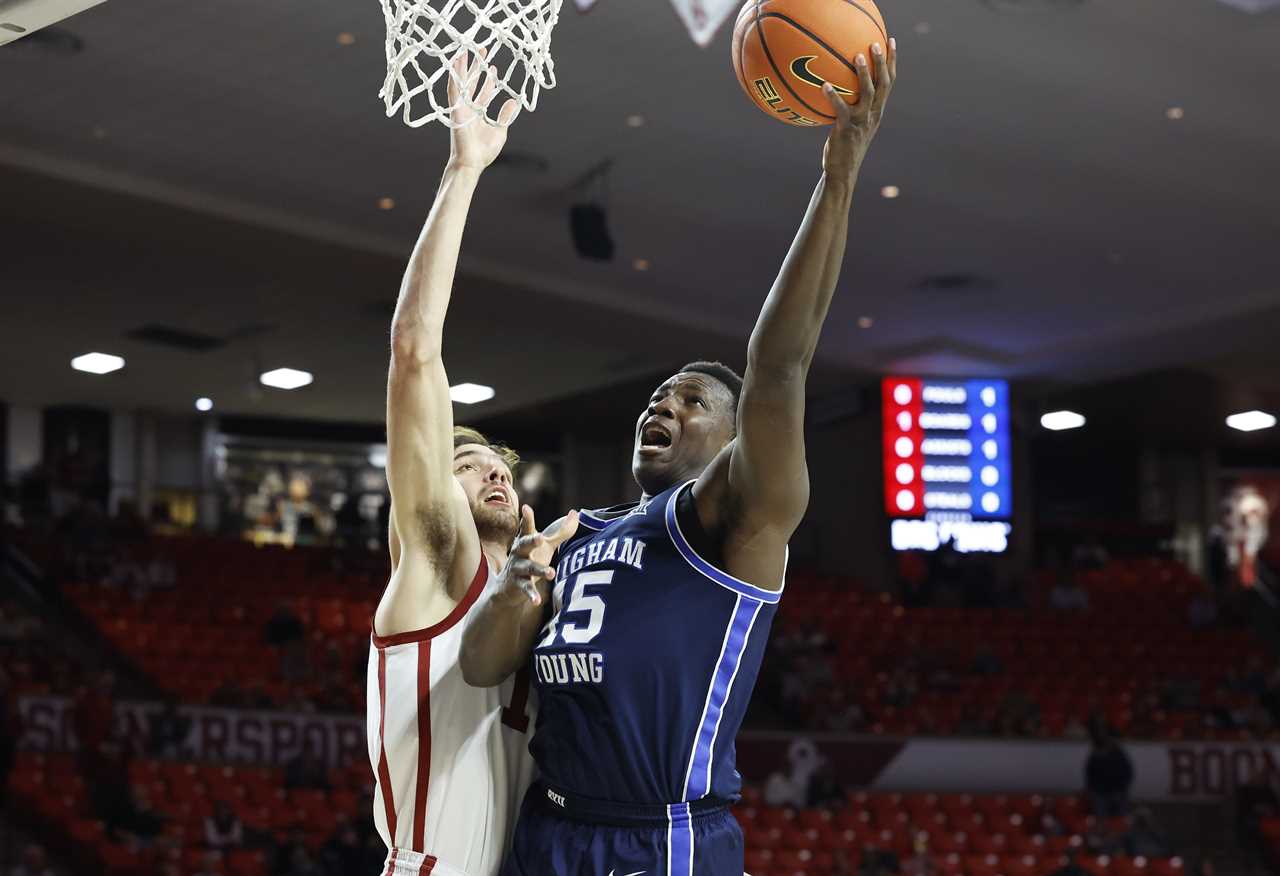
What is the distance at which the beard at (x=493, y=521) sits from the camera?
3.47 meters

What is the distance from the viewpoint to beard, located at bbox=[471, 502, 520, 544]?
3475 millimetres

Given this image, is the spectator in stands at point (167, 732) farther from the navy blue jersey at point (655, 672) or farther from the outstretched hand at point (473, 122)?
the navy blue jersey at point (655, 672)

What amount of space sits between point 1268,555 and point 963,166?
13.8 meters

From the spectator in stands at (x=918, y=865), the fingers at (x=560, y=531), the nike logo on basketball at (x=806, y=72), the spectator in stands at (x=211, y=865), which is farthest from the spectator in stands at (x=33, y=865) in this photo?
the nike logo on basketball at (x=806, y=72)

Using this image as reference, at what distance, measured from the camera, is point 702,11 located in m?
8.86

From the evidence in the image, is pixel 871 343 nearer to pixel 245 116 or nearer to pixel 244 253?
pixel 244 253

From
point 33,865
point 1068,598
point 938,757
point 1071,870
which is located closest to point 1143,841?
point 1071,870

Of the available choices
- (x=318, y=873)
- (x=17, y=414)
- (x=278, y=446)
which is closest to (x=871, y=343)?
(x=318, y=873)

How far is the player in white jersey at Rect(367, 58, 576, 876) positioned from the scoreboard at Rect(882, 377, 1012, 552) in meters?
13.4

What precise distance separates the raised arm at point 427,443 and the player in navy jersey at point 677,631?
19 cm

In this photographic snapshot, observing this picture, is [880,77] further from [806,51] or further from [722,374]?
[722,374]

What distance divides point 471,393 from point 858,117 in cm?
1654

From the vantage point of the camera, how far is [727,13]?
8938 millimetres

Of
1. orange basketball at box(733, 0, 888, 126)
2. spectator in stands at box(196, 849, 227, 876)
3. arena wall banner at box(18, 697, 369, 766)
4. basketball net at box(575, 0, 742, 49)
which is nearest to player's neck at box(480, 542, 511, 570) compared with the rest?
orange basketball at box(733, 0, 888, 126)
